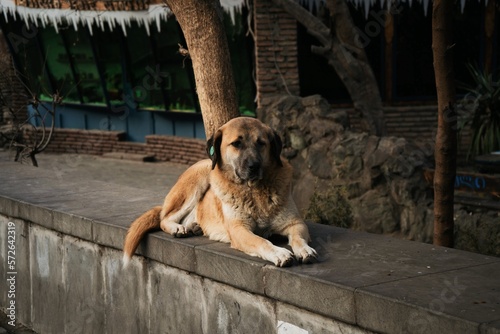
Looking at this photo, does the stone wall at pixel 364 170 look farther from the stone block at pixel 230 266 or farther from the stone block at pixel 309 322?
the stone block at pixel 309 322

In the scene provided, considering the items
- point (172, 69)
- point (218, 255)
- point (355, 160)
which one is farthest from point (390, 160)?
point (172, 69)

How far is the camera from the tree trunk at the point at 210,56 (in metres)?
8.32

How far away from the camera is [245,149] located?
616cm

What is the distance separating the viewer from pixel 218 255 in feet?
19.6

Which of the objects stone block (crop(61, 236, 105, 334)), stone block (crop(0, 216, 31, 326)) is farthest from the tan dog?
stone block (crop(0, 216, 31, 326))

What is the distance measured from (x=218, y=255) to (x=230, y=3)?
11463 mm

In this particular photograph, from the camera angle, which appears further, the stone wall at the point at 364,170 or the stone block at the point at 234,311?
the stone wall at the point at 364,170

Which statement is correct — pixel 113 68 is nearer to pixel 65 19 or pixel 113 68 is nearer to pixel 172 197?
pixel 65 19

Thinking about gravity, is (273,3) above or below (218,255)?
above

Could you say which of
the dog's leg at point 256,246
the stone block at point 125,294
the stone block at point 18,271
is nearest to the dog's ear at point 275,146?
the dog's leg at point 256,246

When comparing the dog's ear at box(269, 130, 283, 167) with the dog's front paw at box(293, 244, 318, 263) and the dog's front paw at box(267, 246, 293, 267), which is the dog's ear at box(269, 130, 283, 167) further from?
the dog's front paw at box(267, 246, 293, 267)

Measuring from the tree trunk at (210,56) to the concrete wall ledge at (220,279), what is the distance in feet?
3.64

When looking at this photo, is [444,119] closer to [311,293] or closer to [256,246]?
[256,246]

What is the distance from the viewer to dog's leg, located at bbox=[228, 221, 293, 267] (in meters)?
5.54
